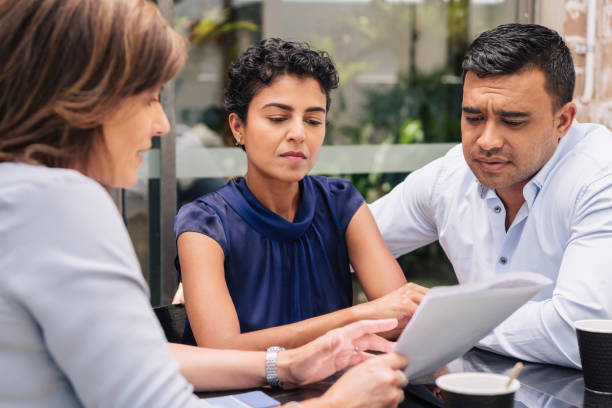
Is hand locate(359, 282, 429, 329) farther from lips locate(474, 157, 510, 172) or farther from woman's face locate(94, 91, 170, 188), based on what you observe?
woman's face locate(94, 91, 170, 188)

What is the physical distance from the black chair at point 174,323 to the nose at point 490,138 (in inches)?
35.0

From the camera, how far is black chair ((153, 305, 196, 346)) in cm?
157

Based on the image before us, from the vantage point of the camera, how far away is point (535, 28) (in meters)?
1.77

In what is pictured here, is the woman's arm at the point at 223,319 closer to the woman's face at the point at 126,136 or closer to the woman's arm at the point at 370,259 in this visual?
the woman's arm at the point at 370,259

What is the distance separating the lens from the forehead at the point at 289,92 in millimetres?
1725

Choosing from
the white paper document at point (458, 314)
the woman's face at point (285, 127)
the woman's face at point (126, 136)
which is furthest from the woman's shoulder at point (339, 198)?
the woman's face at point (126, 136)

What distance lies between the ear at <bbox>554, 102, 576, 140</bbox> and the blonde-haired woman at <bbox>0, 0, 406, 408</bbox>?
119 centimetres

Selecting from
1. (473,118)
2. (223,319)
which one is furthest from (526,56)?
(223,319)

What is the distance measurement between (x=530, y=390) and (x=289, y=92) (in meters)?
0.93

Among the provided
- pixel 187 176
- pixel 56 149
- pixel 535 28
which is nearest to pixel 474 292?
pixel 56 149

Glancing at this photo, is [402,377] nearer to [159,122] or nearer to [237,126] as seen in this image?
[159,122]

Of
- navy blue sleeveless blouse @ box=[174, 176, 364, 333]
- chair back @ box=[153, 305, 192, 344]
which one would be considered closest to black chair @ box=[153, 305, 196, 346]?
chair back @ box=[153, 305, 192, 344]

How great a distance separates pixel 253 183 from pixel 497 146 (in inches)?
25.6

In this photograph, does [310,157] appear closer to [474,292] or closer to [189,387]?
[474,292]
